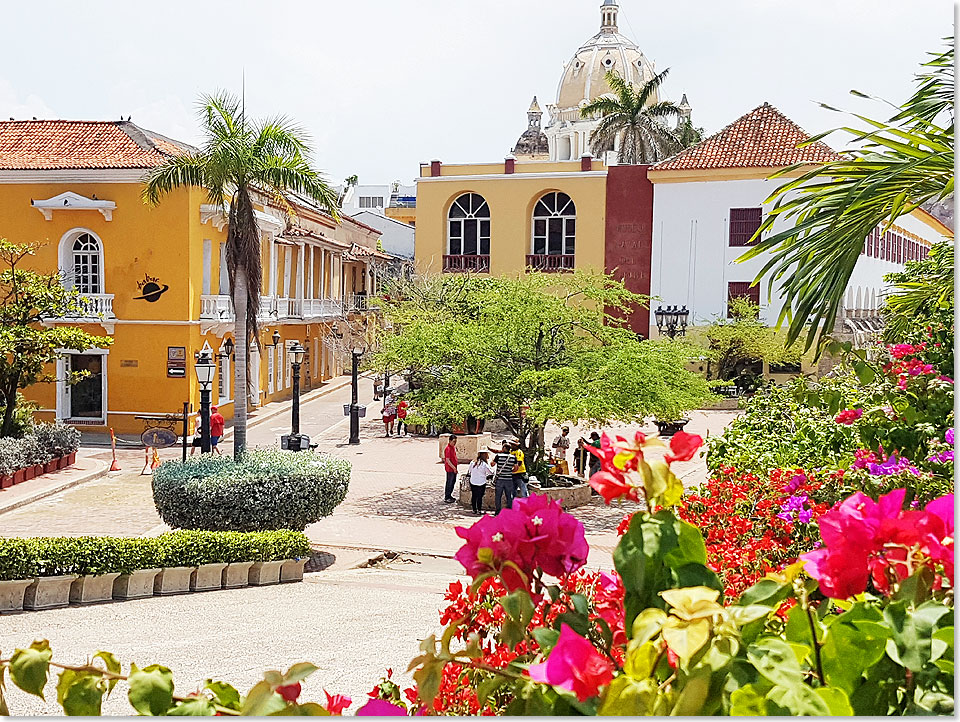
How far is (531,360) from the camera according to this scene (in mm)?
8711

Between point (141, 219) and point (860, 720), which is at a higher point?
point (141, 219)

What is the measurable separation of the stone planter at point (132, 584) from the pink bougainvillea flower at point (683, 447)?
542cm

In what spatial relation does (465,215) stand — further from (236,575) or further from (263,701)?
(263,701)

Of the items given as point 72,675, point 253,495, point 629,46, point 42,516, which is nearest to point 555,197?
point 253,495

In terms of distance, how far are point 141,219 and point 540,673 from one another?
510 centimetres

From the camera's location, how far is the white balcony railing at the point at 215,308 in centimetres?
589

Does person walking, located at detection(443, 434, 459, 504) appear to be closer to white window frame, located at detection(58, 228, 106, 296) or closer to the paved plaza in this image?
the paved plaza

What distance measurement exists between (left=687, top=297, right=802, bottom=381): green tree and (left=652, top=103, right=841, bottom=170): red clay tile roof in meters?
0.76

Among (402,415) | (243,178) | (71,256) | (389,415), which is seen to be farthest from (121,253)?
(389,415)

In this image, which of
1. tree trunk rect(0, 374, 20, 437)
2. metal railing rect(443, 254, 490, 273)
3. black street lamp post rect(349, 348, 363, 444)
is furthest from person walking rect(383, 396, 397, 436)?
tree trunk rect(0, 374, 20, 437)

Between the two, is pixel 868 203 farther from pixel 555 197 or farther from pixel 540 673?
pixel 555 197

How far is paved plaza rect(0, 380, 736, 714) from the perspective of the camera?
4.48 metres

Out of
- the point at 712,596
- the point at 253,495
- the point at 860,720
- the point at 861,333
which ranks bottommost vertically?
the point at 253,495

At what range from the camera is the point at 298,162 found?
5.89 meters
